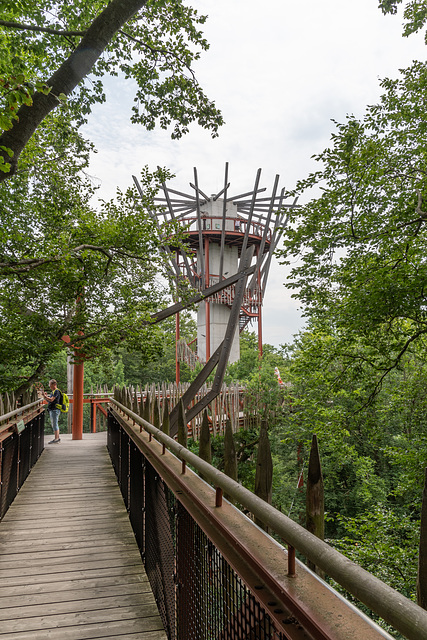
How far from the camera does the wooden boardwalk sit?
301 centimetres

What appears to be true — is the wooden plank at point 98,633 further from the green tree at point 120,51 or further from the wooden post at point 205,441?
the green tree at point 120,51

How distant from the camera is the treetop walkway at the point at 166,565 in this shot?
1059mm

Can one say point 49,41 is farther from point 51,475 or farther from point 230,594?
point 230,594

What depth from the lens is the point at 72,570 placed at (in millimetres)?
3994

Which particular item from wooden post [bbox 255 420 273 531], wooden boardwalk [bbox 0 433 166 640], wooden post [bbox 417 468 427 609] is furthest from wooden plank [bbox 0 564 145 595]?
wooden post [bbox 417 468 427 609]

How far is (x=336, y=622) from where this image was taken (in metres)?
1.00

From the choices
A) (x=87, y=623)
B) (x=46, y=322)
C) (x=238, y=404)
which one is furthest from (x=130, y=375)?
(x=87, y=623)

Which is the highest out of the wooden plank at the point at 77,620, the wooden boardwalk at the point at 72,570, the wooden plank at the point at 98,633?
the wooden plank at the point at 98,633

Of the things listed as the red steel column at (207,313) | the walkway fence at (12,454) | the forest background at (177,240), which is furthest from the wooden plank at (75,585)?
the red steel column at (207,313)

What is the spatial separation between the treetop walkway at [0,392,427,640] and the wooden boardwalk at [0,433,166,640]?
13mm

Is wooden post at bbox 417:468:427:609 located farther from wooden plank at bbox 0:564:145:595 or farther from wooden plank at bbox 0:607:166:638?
wooden plank at bbox 0:564:145:595

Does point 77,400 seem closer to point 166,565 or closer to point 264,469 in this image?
point 166,565

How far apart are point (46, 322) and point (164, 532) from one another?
7263mm

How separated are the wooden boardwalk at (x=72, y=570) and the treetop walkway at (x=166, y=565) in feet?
0.04
